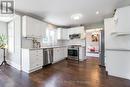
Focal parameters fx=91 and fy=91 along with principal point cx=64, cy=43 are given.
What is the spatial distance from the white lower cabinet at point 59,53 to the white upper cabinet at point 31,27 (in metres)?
1.33

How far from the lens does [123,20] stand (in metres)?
2.98

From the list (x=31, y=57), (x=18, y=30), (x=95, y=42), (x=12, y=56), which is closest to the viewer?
(x=31, y=57)

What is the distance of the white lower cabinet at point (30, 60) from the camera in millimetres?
3400

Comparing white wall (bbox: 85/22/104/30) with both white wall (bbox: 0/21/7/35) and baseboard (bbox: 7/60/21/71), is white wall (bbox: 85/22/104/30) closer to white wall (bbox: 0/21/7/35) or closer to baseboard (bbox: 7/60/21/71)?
baseboard (bbox: 7/60/21/71)

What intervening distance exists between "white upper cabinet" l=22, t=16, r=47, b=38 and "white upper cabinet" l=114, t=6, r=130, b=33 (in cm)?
317

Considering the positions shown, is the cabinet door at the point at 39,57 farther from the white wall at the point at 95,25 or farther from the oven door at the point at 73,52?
the white wall at the point at 95,25

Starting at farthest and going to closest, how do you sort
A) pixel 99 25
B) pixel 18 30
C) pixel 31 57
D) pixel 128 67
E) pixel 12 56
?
pixel 99 25 → pixel 12 56 → pixel 18 30 → pixel 31 57 → pixel 128 67

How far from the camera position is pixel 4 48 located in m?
4.82

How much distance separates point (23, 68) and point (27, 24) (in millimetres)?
1763

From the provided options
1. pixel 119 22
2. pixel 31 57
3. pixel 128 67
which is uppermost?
pixel 119 22

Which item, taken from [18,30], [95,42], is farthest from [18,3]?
[95,42]

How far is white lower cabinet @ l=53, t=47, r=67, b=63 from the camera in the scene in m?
5.09

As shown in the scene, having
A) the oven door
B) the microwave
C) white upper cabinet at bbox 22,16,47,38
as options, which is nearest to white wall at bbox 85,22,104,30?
the microwave

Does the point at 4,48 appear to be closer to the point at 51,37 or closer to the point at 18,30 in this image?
the point at 18,30
